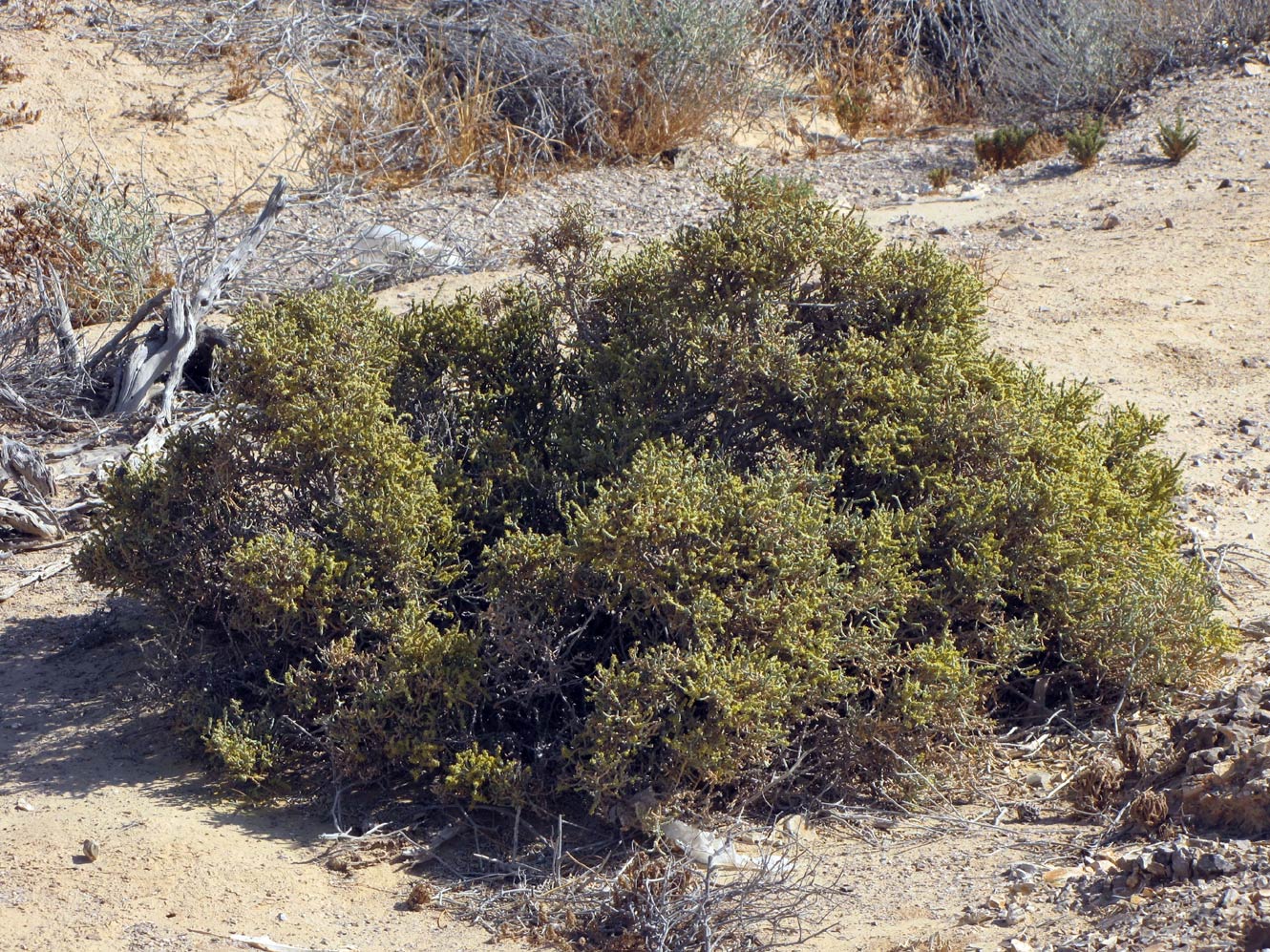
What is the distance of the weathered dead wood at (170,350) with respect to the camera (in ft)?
19.9

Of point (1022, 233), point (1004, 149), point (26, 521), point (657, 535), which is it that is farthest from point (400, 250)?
point (657, 535)

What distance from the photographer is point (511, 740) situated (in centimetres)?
350

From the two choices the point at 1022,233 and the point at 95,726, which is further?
the point at 1022,233

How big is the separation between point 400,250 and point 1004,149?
15.8ft

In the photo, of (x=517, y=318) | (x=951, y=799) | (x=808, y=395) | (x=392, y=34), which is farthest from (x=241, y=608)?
(x=392, y=34)

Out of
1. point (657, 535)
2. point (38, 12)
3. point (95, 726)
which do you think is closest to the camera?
point (657, 535)

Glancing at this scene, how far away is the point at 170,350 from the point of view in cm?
Answer: 609

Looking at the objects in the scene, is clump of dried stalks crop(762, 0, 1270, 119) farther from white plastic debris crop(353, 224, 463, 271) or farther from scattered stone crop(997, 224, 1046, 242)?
white plastic debris crop(353, 224, 463, 271)

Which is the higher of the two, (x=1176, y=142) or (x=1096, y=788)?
(x=1176, y=142)

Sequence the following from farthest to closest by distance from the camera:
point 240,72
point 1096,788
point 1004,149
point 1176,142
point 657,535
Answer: point 240,72 → point 1004,149 → point 1176,142 → point 1096,788 → point 657,535

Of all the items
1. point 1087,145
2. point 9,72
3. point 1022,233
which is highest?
A: point 9,72

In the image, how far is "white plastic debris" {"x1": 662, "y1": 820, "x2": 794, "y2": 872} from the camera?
10.5 feet

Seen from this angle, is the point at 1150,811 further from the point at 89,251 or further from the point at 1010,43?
the point at 1010,43

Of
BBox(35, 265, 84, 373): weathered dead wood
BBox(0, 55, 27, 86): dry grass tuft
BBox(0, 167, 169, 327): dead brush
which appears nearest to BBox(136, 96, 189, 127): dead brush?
BBox(0, 55, 27, 86): dry grass tuft
